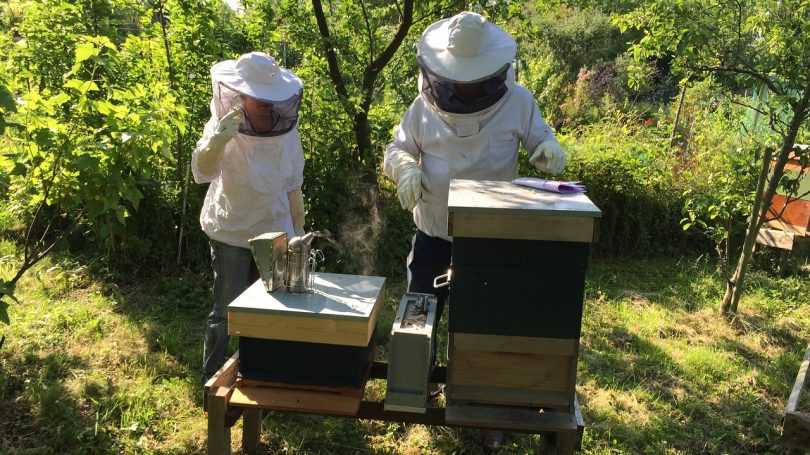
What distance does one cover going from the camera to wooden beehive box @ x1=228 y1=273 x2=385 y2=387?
6.46ft

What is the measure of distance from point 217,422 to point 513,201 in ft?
4.14

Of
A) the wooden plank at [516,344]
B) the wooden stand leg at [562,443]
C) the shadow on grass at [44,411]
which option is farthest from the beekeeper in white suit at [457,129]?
the shadow on grass at [44,411]

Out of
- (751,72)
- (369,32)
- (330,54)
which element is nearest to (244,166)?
(330,54)

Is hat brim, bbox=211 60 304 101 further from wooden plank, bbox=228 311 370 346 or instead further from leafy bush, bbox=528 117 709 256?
leafy bush, bbox=528 117 709 256

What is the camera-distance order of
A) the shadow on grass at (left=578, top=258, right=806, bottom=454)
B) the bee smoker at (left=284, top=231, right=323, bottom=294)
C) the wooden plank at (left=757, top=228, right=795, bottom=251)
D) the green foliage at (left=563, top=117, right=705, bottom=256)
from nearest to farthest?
the bee smoker at (left=284, top=231, right=323, bottom=294) < the shadow on grass at (left=578, top=258, right=806, bottom=454) < the wooden plank at (left=757, top=228, right=795, bottom=251) < the green foliage at (left=563, top=117, right=705, bottom=256)

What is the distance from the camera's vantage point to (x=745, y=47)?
488cm

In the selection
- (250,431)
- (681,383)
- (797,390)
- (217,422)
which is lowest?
(681,383)

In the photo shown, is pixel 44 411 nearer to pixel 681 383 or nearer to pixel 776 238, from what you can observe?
pixel 681 383

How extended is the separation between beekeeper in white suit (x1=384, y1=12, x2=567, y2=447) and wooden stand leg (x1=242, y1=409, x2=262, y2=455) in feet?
3.40

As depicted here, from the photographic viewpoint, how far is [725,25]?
4555 mm

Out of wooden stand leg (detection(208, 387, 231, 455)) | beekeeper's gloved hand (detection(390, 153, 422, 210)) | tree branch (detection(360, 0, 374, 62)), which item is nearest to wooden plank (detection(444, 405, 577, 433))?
wooden stand leg (detection(208, 387, 231, 455))

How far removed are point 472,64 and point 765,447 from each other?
2.62 meters

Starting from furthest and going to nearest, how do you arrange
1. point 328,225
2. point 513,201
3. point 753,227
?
point 328,225 < point 753,227 < point 513,201

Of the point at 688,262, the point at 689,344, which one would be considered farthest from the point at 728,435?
the point at 688,262
